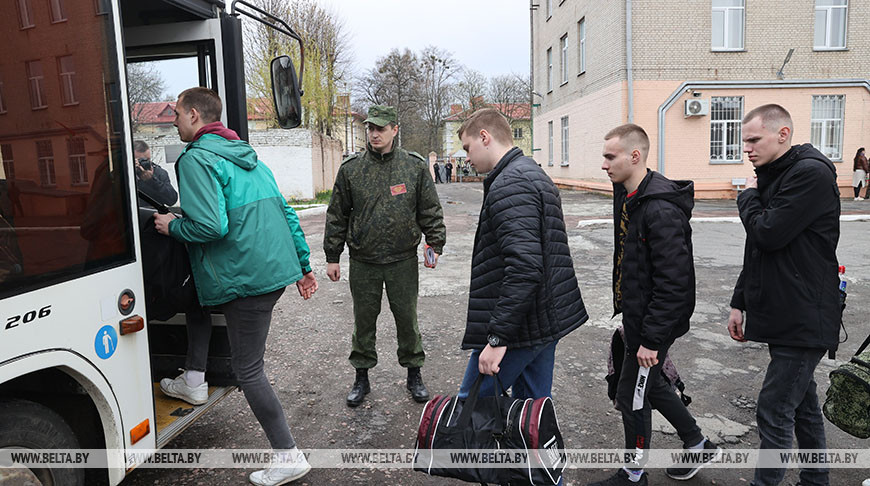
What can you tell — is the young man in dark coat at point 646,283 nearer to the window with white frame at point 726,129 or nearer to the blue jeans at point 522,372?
the blue jeans at point 522,372

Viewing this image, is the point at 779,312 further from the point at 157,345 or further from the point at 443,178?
the point at 443,178

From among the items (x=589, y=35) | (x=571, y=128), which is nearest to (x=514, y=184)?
(x=589, y=35)

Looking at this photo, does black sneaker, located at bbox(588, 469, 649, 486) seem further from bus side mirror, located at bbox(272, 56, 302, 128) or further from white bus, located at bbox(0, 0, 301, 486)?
bus side mirror, located at bbox(272, 56, 302, 128)

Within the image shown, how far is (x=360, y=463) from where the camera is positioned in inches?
135

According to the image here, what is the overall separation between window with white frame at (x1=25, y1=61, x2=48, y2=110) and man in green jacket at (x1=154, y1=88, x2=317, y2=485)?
735 mm

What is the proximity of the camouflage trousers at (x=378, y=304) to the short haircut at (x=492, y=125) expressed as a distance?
5.61 feet

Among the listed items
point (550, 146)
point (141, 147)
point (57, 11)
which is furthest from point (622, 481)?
point (550, 146)

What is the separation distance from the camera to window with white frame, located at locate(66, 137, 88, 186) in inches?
88.9

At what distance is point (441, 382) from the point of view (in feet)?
15.3

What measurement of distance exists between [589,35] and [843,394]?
22.0m

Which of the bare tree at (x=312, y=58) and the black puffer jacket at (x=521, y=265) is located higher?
the bare tree at (x=312, y=58)

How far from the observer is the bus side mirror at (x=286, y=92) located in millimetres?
3549

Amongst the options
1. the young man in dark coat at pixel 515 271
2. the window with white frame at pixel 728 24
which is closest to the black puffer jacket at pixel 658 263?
the young man in dark coat at pixel 515 271

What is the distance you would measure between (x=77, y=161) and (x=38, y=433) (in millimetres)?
1048
